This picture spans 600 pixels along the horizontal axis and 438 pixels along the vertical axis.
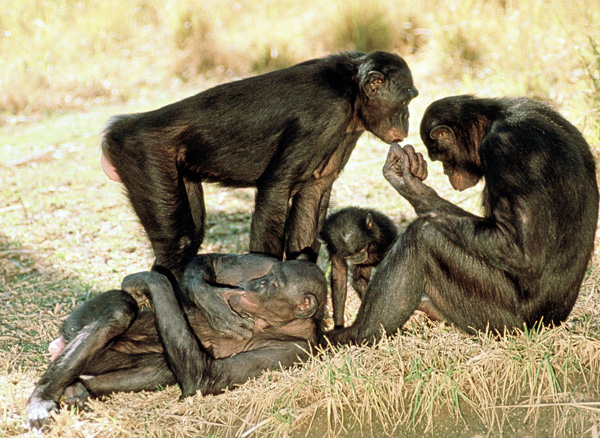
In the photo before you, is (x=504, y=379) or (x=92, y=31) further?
(x=92, y=31)

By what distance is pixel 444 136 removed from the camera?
4.54 metres

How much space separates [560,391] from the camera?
12.5ft

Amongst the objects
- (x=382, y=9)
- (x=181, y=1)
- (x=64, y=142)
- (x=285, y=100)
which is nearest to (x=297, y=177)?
(x=285, y=100)

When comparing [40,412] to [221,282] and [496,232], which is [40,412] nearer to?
[221,282]

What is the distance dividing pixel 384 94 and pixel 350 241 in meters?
1.12

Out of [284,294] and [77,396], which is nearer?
[77,396]

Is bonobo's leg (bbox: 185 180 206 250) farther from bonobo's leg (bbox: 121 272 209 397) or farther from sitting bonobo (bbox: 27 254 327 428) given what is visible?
bonobo's leg (bbox: 121 272 209 397)

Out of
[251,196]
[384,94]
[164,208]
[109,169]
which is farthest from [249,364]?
[251,196]

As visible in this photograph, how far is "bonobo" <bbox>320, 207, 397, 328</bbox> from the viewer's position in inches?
211

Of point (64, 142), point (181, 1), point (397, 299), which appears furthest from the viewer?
point (181, 1)

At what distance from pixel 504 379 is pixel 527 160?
1215mm

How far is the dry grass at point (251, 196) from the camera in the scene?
386 centimetres

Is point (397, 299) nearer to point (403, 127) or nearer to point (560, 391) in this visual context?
point (560, 391)

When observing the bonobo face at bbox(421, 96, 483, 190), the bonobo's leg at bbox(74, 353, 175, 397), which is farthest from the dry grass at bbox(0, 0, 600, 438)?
the bonobo face at bbox(421, 96, 483, 190)
